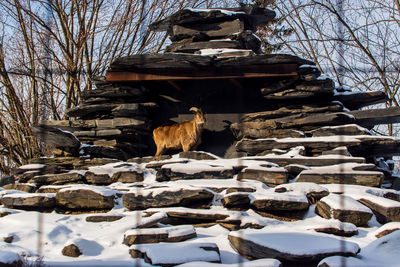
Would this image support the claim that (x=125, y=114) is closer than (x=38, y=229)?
No

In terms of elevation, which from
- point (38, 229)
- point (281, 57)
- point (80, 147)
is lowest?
point (38, 229)


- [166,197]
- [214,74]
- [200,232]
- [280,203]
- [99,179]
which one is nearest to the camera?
[200,232]

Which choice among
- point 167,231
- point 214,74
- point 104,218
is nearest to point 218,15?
point 214,74

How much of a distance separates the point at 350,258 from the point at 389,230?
99 cm

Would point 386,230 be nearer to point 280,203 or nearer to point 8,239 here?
point 280,203

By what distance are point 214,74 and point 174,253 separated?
4.15 metres

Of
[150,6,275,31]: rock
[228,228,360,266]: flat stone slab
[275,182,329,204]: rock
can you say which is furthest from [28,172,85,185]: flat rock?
[150,6,275,31]: rock

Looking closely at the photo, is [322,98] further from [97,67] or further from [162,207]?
[97,67]

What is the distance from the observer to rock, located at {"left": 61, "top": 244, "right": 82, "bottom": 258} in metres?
3.24

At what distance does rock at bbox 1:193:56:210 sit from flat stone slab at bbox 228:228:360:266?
2708 mm

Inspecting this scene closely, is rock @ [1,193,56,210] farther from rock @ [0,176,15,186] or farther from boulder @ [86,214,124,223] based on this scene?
rock @ [0,176,15,186]

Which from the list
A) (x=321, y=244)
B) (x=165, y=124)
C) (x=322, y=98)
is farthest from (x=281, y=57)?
(x=321, y=244)

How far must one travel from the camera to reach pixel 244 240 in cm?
316

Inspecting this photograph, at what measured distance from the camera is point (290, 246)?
2984 mm
